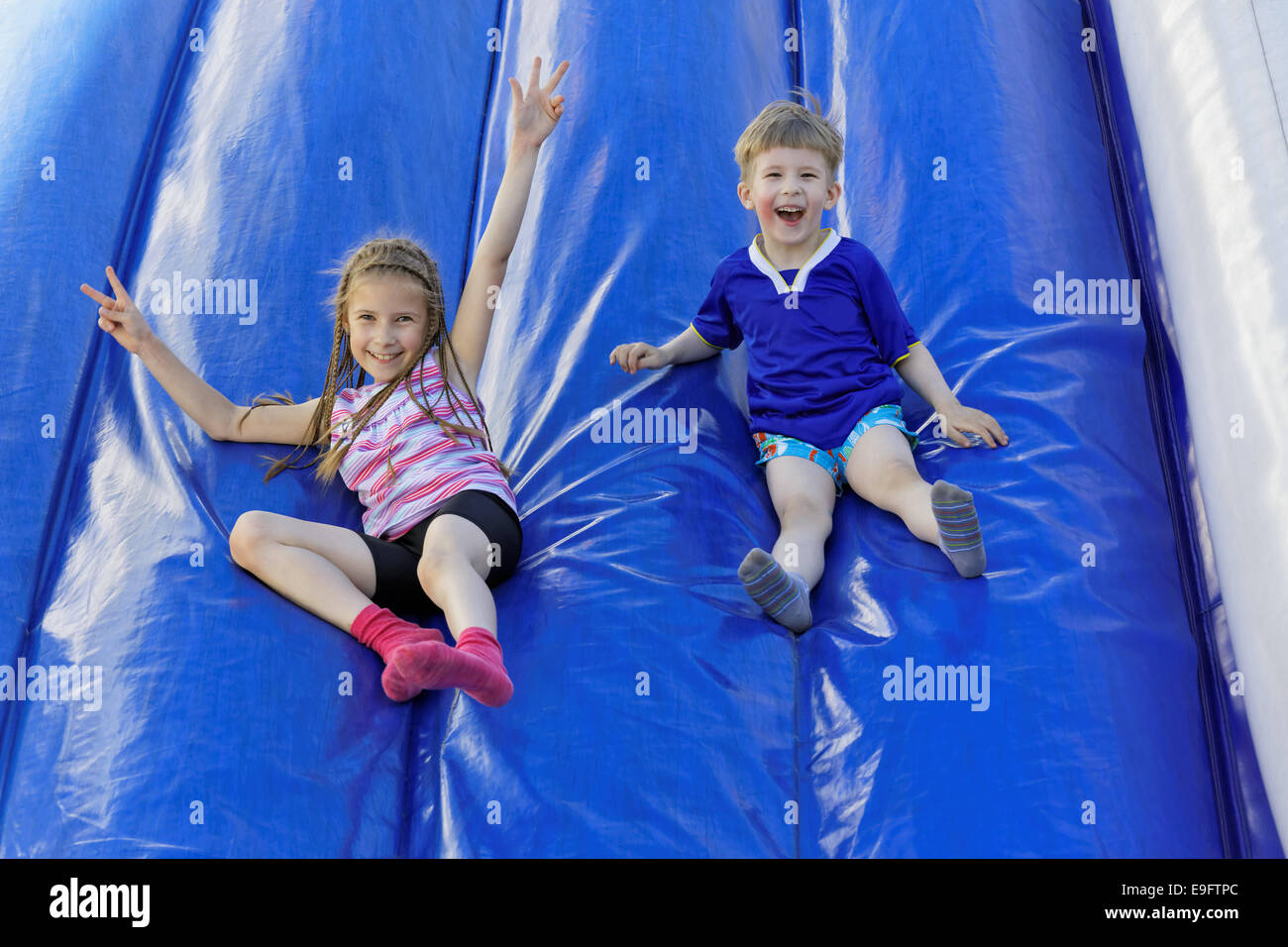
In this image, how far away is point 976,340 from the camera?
175 centimetres

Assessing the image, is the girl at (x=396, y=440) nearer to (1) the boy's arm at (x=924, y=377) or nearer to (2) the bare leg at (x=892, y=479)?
(2) the bare leg at (x=892, y=479)

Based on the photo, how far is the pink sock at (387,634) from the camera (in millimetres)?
1332

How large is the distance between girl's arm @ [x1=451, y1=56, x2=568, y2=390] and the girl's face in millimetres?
71

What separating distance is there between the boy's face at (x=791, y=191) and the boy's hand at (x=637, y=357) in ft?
0.80

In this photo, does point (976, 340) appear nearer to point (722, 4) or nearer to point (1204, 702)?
point (1204, 702)

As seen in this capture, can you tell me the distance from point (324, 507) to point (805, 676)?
664mm

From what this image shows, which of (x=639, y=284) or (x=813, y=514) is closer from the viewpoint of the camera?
(x=813, y=514)

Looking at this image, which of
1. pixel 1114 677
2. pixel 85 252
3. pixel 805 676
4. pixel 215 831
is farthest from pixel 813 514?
pixel 85 252

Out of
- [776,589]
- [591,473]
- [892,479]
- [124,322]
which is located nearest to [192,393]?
[124,322]

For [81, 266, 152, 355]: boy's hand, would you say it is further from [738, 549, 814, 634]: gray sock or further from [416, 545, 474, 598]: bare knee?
[738, 549, 814, 634]: gray sock

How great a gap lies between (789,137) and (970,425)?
0.48 metres

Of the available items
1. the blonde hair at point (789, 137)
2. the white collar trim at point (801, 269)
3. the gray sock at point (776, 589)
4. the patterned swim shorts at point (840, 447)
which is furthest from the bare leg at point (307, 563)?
the blonde hair at point (789, 137)

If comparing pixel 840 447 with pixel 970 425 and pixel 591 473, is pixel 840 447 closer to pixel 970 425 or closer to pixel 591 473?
pixel 970 425

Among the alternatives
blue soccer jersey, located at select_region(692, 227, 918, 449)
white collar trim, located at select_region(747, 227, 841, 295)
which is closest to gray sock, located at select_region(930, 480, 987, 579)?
blue soccer jersey, located at select_region(692, 227, 918, 449)
